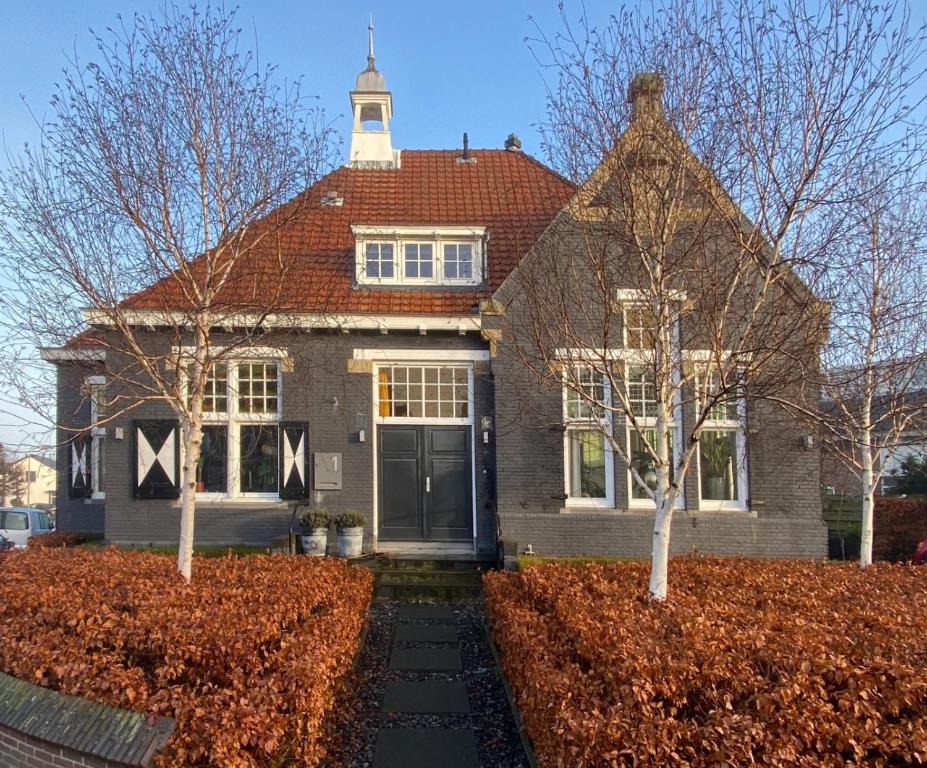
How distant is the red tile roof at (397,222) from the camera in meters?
A: 8.08

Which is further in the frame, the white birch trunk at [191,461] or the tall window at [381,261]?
the tall window at [381,261]

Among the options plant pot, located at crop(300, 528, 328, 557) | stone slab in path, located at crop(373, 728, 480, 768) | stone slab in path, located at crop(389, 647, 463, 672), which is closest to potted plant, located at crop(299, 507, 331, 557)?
plant pot, located at crop(300, 528, 328, 557)

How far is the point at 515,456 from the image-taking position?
39.3 ft

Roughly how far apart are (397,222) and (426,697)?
9.06 m

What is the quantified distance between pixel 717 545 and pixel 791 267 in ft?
21.9

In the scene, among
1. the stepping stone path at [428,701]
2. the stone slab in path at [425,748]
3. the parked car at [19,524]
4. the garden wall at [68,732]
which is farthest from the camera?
the parked car at [19,524]

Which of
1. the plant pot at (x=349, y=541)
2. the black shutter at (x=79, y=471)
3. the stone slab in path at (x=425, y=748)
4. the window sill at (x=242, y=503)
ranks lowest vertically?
the stone slab in path at (x=425, y=748)

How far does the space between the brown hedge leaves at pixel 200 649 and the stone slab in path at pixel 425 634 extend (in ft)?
4.46

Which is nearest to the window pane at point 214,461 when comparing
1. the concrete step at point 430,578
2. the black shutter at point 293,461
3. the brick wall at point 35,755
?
the black shutter at point 293,461

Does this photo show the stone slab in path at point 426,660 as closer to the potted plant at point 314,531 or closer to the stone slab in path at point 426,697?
the stone slab in path at point 426,697

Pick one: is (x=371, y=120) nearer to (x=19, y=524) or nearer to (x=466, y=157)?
(x=466, y=157)

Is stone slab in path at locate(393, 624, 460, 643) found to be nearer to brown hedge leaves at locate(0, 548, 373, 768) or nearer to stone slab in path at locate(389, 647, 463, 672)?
stone slab in path at locate(389, 647, 463, 672)

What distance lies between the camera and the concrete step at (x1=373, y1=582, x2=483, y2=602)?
10.7 m

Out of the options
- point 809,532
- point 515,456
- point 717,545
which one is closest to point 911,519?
point 809,532
